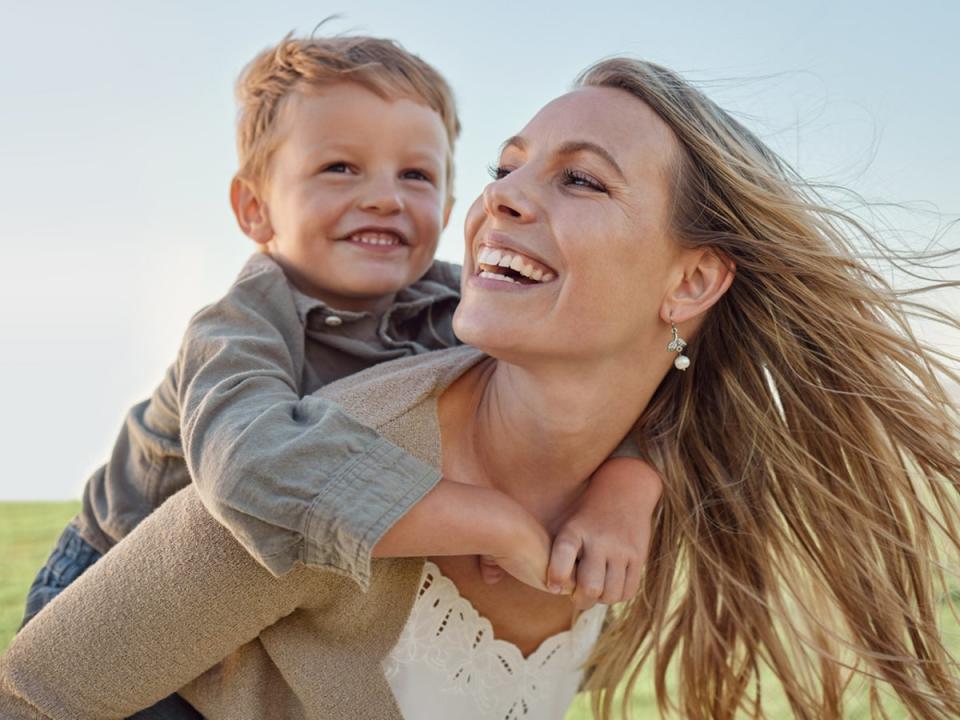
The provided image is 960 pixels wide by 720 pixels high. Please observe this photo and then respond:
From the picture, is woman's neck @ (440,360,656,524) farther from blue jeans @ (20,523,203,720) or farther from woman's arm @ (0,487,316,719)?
blue jeans @ (20,523,203,720)

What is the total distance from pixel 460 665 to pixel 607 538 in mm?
498

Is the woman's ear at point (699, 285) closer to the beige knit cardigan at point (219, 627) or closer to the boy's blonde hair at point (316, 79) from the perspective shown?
the beige knit cardigan at point (219, 627)

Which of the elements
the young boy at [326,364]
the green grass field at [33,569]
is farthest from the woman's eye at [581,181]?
the green grass field at [33,569]

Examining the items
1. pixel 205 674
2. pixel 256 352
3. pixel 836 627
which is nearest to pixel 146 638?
pixel 205 674

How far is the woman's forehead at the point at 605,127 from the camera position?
7.62 ft

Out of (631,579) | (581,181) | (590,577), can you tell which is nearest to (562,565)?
(590,577)

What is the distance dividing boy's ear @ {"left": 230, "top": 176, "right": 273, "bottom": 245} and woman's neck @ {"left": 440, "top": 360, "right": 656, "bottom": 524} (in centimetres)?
100

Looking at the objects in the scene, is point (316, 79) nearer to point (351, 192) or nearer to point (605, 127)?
point (351, 192)

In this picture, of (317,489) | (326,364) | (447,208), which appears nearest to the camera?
(317,489)

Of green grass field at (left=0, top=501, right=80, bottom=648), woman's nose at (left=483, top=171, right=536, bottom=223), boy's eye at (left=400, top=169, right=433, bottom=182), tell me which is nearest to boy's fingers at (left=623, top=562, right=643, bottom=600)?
woman's nose at (left=483, top=171, right=536, bottom=223)

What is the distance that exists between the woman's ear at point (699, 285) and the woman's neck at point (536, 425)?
0.19 m

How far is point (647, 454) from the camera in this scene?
8.79ft

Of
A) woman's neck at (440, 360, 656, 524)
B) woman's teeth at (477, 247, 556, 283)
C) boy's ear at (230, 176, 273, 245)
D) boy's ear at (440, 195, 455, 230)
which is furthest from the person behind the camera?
boy's ear at (440, 195, 455, 230)

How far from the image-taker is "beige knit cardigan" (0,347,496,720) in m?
2.16
